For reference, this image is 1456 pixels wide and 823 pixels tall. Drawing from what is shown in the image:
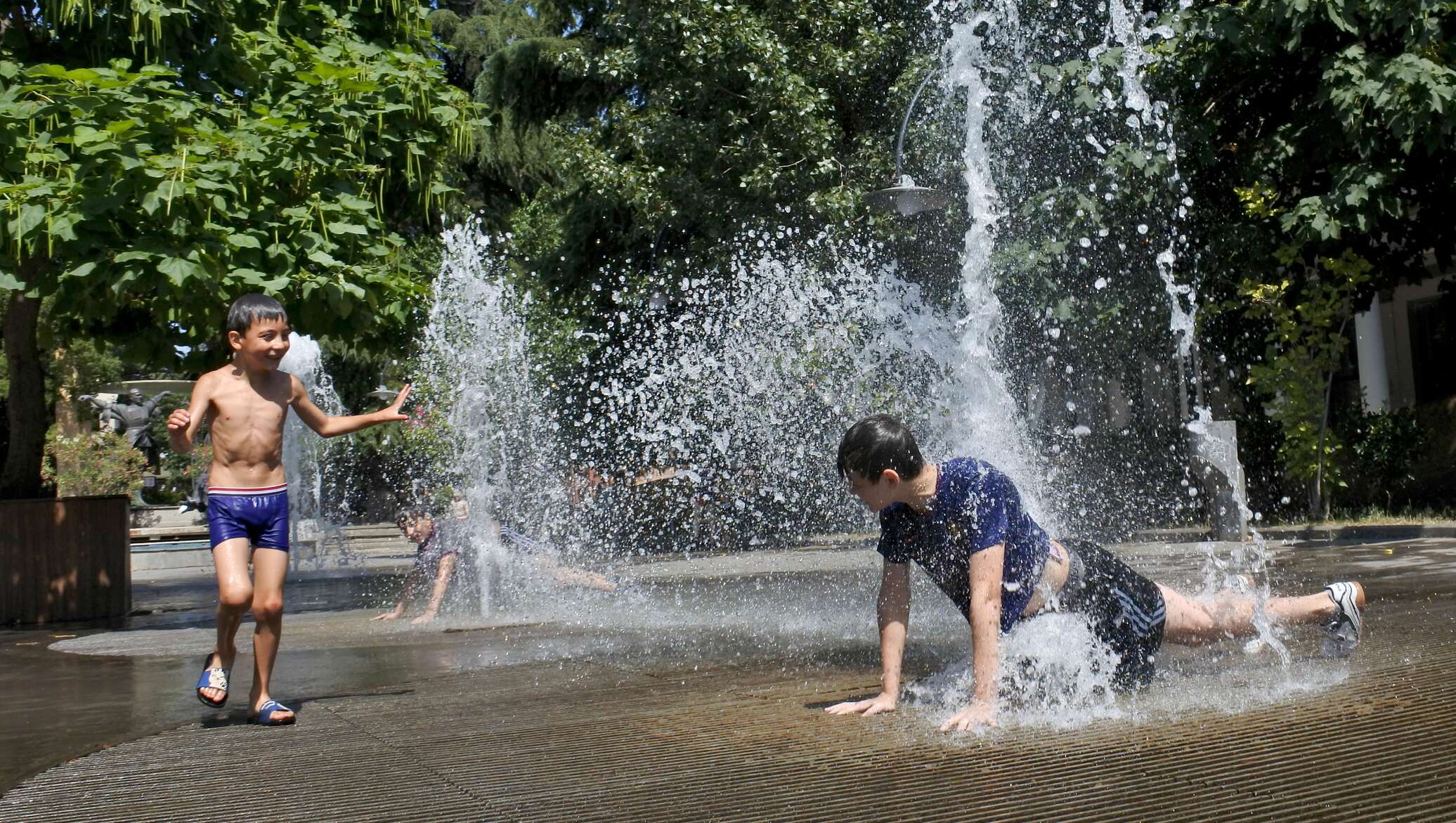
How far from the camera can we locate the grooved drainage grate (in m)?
3.12

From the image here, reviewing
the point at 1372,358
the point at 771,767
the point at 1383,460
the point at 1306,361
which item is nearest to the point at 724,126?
the point at 1306,361

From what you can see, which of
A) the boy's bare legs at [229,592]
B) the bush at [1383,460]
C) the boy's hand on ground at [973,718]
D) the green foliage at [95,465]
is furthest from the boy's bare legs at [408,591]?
the green foliage at [95,465]

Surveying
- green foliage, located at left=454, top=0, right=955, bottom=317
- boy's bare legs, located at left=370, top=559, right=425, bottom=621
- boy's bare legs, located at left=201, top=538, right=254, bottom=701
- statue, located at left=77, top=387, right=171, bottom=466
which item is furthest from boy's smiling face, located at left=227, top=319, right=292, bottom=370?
statue, located at left=77, top=387, right=171, bottom=466

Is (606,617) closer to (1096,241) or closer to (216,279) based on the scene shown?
(216,279)

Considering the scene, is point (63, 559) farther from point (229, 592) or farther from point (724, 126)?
point (724, 126)

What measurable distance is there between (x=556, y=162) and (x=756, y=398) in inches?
337

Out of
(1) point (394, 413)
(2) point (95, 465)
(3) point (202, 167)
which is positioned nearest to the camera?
(1) point (394, 413)

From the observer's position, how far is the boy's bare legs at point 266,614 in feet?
15.8

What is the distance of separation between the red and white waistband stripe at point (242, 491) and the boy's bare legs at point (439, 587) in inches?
170

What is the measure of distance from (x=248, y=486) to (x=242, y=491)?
0.11 ft

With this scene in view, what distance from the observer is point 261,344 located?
4930 millimetres

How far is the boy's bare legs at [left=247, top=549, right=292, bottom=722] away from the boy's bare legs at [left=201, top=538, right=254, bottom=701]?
5 cm

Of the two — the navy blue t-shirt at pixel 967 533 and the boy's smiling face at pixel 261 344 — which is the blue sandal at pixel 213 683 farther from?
the navy blue t-shirt at pixel 967 533

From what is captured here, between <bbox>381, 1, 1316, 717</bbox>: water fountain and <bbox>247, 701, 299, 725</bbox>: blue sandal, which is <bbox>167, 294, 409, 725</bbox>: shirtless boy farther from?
<bbox>381, 1, 1316, 717</bbox>: water fountain
